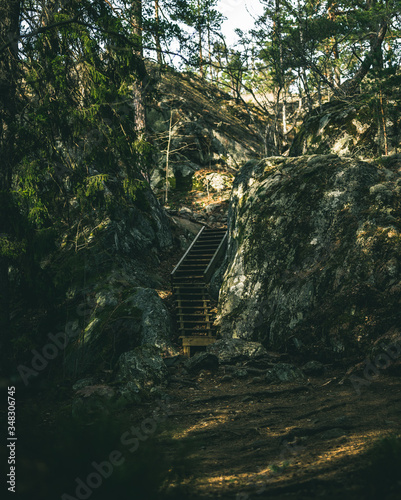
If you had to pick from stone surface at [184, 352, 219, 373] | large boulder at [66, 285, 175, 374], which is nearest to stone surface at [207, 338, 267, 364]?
stone surface at [184, 352, 219, 373]

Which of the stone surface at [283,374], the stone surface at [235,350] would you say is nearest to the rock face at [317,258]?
the stone surface at [235,350]

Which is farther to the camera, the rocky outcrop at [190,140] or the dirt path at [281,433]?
the rocky outcrop at [190,140]

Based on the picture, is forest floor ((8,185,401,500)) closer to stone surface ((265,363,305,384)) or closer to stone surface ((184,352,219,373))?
stone surface ((265,363,305,384))

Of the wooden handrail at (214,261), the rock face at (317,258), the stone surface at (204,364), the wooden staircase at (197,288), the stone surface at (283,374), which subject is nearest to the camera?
the stone surface at (283,374)

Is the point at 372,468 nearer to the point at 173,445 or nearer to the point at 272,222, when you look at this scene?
the point at 173,445

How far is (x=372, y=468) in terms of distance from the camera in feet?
8.61

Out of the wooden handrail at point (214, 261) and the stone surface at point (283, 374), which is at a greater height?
the wooden handrail at point (214, 261)

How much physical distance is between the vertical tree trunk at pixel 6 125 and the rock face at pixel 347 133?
9871mm

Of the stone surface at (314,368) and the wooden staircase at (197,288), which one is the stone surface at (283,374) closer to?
the stone surface at (314,368)

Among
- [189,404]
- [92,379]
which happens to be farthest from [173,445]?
[92,379]

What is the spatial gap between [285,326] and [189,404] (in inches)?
117

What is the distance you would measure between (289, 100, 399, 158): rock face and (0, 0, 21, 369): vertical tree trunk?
9.87 m

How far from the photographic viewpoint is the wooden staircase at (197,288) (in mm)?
10529

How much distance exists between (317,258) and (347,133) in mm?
6329
